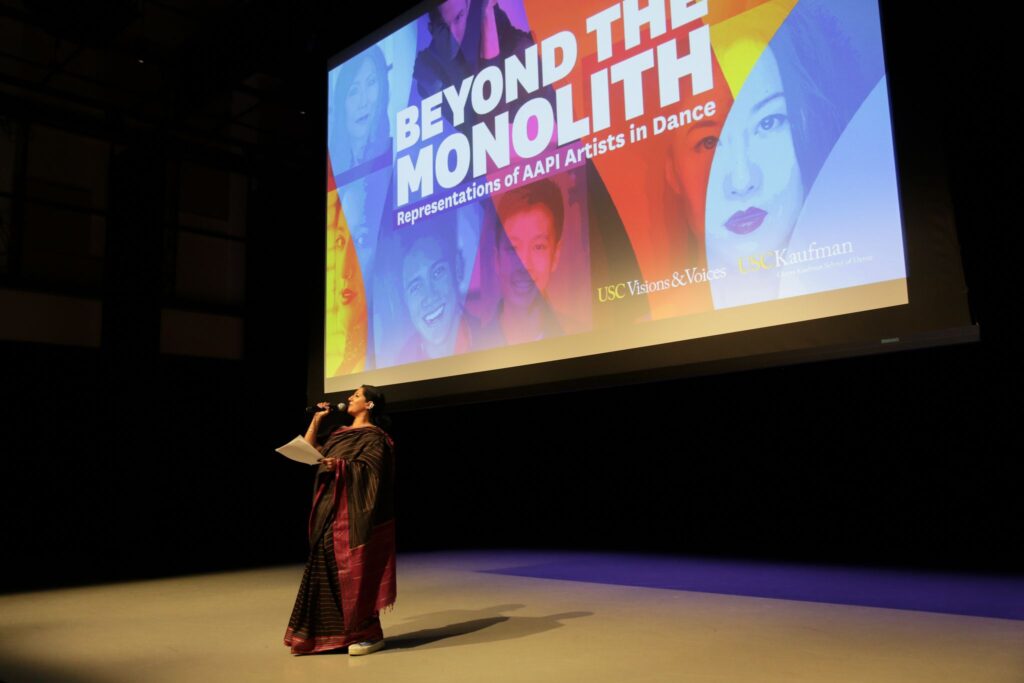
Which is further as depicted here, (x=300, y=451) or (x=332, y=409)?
(x=332, y=409)

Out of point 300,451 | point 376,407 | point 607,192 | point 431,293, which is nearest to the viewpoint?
point 300,451

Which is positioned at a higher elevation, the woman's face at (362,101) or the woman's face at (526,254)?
the woman's face at (362,101)

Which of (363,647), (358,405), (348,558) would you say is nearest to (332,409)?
(358,405)

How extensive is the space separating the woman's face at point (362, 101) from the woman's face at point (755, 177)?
7.41 ft

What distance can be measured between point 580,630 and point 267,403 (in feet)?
19.1

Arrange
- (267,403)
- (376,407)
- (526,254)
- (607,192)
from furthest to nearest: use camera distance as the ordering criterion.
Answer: (267,403)
(526,254)
(607,192)
(376,407)

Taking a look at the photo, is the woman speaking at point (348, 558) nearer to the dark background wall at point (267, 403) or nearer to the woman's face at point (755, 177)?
the woman's face at point (755, 177)

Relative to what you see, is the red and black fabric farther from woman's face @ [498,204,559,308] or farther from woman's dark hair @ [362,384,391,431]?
woman's face @ [498,204,559,308]

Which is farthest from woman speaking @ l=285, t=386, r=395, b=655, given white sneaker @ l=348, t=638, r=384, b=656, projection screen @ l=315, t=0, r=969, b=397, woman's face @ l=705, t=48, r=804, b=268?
woman's face @ l=705, t=48, r=804, b=268

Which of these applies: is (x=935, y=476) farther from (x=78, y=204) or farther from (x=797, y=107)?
(x=78, y=204)

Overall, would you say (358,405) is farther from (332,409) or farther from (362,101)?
(362,101)

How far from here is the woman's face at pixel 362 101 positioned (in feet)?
15.2

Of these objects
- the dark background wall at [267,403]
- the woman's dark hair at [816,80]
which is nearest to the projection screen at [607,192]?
the woman's dark hair at [816,80]

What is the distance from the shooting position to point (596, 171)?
3.52 metres
